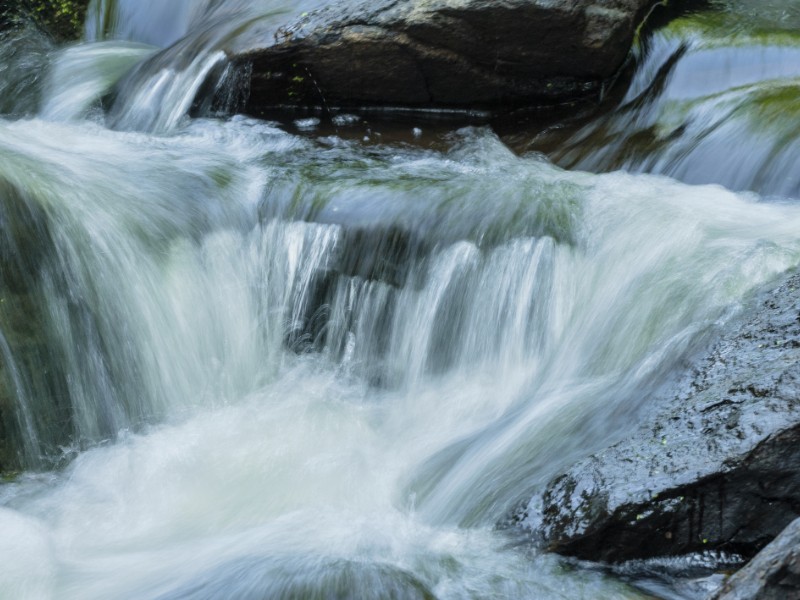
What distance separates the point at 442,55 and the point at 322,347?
2.24m

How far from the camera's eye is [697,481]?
293 centimetres

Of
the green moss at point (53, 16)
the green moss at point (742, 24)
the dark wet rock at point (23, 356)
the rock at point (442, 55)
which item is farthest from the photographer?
the green moss at point (53, 16)

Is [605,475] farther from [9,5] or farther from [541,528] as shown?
→ [9,5]

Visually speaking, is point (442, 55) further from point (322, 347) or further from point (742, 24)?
point (322, 347)

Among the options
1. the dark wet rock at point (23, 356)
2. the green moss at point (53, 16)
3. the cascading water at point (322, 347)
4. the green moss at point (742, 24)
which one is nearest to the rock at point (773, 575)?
the cascading water at point (322, 347)

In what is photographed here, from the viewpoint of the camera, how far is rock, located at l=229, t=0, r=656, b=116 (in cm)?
601

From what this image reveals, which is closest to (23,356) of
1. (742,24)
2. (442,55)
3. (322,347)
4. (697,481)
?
(322,347)

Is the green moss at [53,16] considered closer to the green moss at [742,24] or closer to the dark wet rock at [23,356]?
the dark wet rock at [23,356]

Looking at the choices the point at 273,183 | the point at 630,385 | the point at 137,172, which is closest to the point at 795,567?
the point at 630,385

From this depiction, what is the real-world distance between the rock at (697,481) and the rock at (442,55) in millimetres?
3361

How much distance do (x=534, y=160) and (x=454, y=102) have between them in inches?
33.7

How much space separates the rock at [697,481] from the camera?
2.93 metres

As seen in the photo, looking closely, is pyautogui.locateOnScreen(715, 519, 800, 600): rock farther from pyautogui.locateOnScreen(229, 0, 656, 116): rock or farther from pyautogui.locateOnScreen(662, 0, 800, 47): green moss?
pyautogui.locateOnScreen(662, 0, 800, 47): green moss

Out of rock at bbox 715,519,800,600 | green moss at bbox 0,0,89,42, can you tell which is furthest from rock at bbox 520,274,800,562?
green moss at bbox 0,0,89,42
